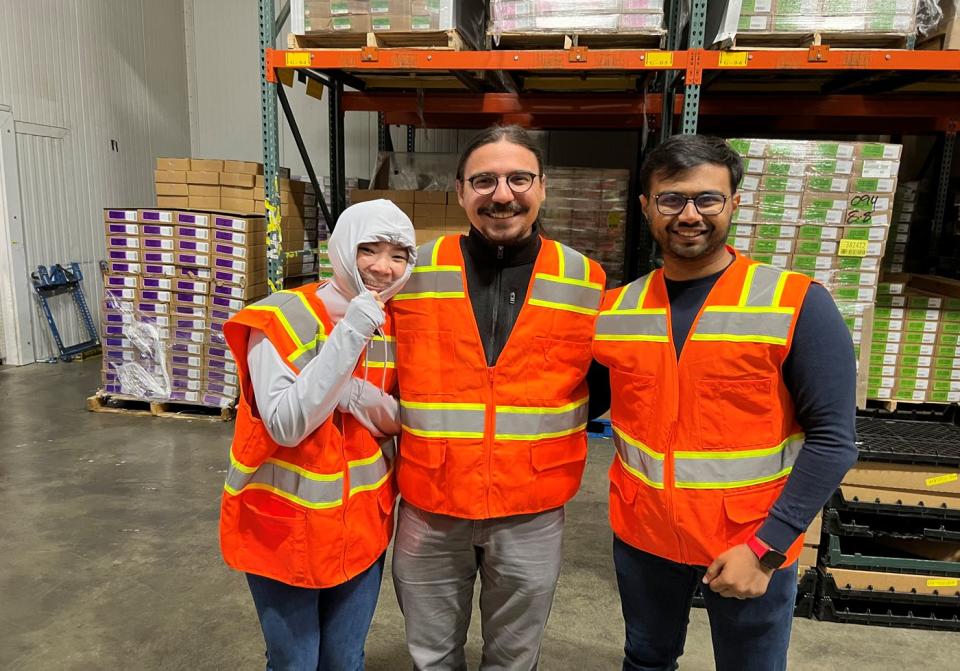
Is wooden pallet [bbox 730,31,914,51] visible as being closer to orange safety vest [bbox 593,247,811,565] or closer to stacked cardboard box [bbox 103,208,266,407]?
orange safety vest [bbox 593,247,811,565]

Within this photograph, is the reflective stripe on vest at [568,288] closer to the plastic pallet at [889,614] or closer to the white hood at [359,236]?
the white hood at [359,236]

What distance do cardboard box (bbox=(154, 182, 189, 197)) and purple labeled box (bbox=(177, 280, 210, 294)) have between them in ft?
3.55

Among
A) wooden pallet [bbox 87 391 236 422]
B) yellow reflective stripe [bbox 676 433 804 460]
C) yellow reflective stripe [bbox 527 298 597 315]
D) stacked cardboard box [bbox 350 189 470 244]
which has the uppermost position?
stacked cardboard box [bbox 350 189 470 244]

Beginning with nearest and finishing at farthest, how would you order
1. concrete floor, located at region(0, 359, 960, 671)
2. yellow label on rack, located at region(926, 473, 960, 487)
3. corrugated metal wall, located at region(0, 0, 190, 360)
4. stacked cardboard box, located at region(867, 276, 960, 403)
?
concrete floor, located at region(0, 359, 960, 671), yellow label on rack, located at region(926, 473, 960, 487), stacked cardboard box, located at region(867, 276, 960, 403), corrugated metal wall, located at region(0, 0, 190, 360)

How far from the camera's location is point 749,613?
1.66 metres

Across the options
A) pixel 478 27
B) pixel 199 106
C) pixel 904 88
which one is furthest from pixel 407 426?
pixel 199 106

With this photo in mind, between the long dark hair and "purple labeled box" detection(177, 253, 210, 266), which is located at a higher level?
the long dark hair

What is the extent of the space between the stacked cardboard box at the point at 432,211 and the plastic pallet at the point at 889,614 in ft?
12.1

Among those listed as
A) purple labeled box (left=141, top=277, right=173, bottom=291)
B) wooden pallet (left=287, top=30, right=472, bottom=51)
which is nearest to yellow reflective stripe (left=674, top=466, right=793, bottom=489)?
wooden pallet (left=287, top=30, right=472, bottom=51)

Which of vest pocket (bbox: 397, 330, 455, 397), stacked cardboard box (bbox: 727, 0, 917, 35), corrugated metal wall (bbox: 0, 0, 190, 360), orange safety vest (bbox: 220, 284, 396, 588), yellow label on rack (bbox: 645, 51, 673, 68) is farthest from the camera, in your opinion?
corrugated metal wall (bbox: 0, 0, 190, 360)

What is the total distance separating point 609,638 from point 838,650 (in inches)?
42.9

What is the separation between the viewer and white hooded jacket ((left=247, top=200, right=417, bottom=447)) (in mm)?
1475

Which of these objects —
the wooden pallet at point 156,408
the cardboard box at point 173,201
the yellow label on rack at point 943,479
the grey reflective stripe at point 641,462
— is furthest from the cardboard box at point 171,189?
the yellow label on rack at point 943,479

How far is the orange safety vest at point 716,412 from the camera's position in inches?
62.6
